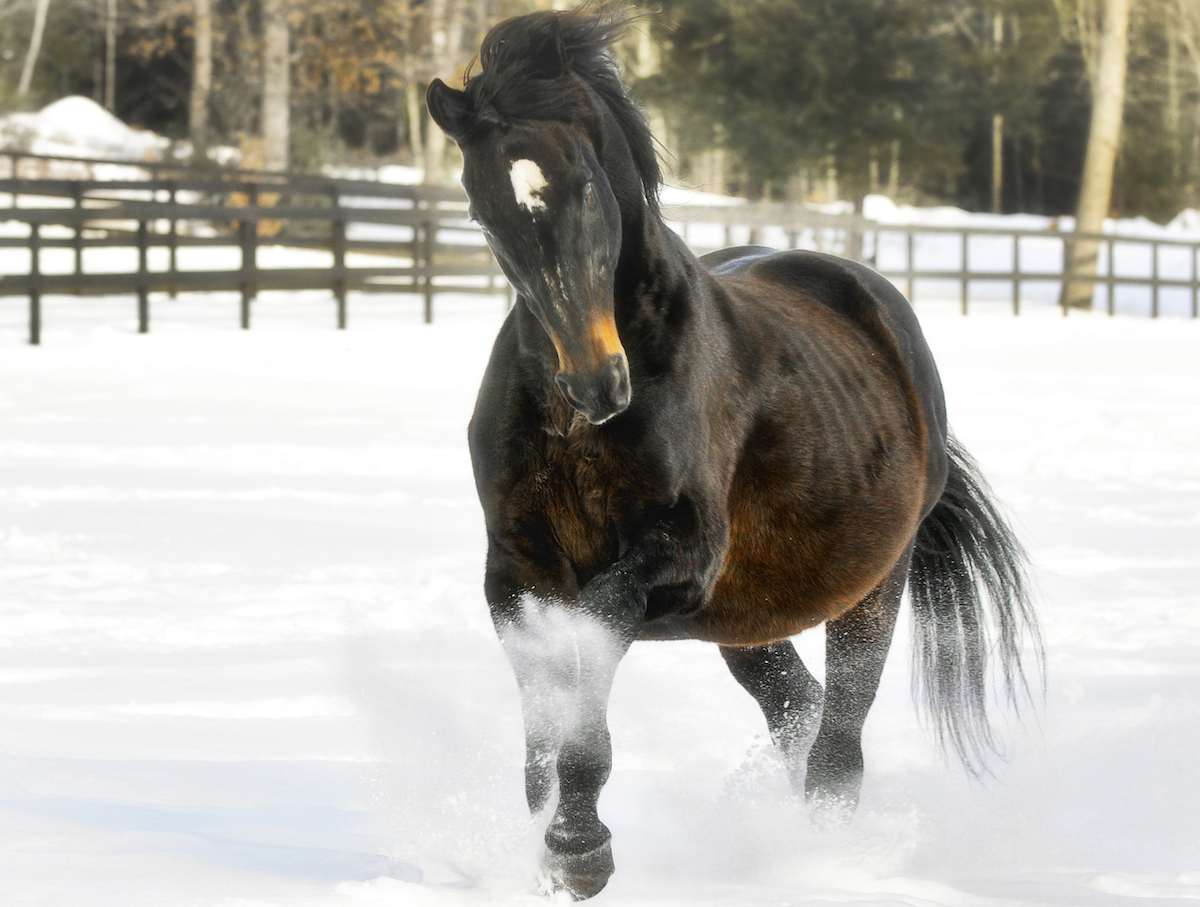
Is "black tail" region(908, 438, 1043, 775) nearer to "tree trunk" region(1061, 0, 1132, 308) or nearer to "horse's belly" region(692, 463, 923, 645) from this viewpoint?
"horse's belly" region(692, 463, 923, 645)

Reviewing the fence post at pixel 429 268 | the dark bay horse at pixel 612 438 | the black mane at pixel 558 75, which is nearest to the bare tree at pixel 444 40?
the fence post at pixel 429 268

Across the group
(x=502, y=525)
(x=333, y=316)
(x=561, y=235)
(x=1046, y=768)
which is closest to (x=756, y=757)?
(x=1046, y=768)

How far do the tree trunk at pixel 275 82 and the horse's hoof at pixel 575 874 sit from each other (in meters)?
19.4

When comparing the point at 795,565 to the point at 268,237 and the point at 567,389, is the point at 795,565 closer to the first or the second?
the point at 567,389

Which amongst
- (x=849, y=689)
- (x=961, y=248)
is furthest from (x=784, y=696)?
(x=961, y=248)

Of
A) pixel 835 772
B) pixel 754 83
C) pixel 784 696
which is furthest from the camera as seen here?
pixel 754 83

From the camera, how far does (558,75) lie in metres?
2.45

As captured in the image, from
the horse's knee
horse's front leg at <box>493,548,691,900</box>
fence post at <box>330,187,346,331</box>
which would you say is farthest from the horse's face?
fence post at <box>330,187,346,331</box>

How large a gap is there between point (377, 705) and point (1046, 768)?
1.76 meters

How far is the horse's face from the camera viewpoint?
7.40ft

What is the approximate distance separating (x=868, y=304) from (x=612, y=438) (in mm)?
1483

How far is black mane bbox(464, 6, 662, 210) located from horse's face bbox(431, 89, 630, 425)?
65 mm

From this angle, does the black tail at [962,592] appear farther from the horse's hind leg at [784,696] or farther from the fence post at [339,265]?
the fence post at [339,265]

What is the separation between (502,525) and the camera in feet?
8.36
